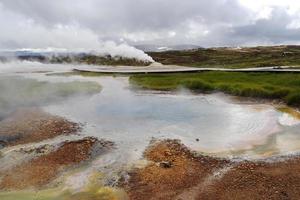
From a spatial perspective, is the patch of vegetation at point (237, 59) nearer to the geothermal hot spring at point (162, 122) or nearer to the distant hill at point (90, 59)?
the distant hill at point (90, 59)

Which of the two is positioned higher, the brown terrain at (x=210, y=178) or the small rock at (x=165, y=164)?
the small rock at (x=165, y=164)

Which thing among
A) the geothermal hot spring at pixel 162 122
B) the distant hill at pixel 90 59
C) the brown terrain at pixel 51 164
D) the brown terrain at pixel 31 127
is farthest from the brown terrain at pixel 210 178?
the distant hill at pixel 90 59

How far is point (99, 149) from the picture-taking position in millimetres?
25312

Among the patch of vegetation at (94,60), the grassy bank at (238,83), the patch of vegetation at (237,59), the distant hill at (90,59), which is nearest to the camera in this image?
the grassy bank at (238,83)

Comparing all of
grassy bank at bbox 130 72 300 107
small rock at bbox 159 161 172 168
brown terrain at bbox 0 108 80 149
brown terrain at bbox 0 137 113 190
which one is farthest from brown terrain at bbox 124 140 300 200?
grassy bank at bbox 130 72 300 107

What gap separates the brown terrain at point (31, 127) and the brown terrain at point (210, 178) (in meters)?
8.23

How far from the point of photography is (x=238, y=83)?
4909 centimetres

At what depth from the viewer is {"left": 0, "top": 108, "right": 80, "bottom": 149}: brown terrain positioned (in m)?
27.6

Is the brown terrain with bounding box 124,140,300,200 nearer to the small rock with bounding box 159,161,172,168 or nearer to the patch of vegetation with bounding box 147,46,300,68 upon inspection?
the small rock with bounding box 159,161,172,168

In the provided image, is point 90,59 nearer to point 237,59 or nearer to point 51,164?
point 237,59

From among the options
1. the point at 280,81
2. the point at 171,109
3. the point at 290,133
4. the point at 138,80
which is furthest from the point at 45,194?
the point at 138,80

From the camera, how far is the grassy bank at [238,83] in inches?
1656

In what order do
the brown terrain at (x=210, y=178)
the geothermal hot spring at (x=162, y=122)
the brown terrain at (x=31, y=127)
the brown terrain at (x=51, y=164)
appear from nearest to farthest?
1. the brown terrain at (x=210, y=178)
2. the brown terrain at (x=51, y=164)
3. the geothermal hot spring at (x=162, y=122)
4. the brown terrain at (x=31, y=127)

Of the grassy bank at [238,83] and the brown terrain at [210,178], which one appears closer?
the brown terrain at [210,178]
